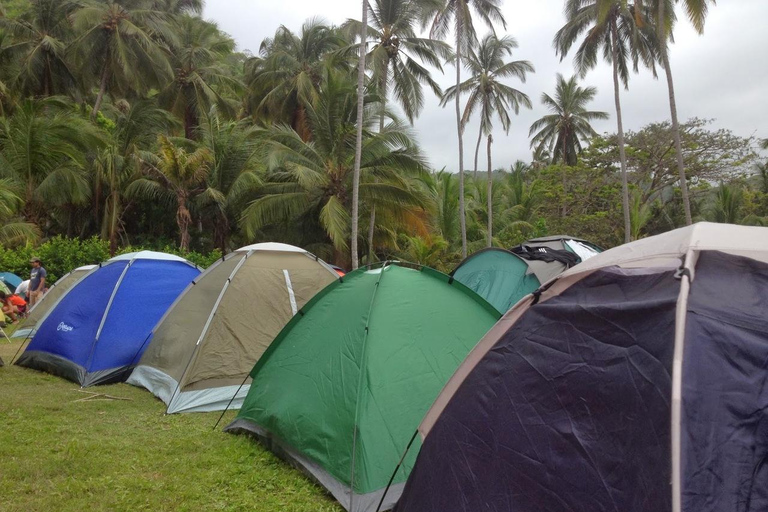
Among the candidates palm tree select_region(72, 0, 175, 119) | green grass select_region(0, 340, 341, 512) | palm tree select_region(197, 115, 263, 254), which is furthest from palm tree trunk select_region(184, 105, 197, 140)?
green grass select_region(0, 340, 341, 512)

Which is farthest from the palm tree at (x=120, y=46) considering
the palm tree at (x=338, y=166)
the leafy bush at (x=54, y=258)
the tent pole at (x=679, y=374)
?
the tent pole at (x=679, y=374)

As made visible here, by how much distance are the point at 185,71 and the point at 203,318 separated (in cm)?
2090

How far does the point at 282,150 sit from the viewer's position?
16422 millimetres

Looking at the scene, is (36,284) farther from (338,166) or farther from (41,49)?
(41,49)

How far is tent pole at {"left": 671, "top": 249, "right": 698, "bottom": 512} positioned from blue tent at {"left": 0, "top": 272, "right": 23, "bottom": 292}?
49.6ft

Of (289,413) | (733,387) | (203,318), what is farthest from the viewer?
(203,318)

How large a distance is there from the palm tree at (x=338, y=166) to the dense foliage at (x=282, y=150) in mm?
63

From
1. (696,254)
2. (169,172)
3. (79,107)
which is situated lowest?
(696,254)

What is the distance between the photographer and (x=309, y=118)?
1791 centimetres

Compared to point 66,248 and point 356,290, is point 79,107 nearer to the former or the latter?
point 66,248

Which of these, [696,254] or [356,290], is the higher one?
[696,254]

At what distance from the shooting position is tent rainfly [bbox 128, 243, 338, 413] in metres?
5.69

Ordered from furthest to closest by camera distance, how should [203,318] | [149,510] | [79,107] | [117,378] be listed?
[79,107], [117,378], [203,318], [149,510]

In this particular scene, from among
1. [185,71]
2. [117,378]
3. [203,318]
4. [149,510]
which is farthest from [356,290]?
[185,71]
